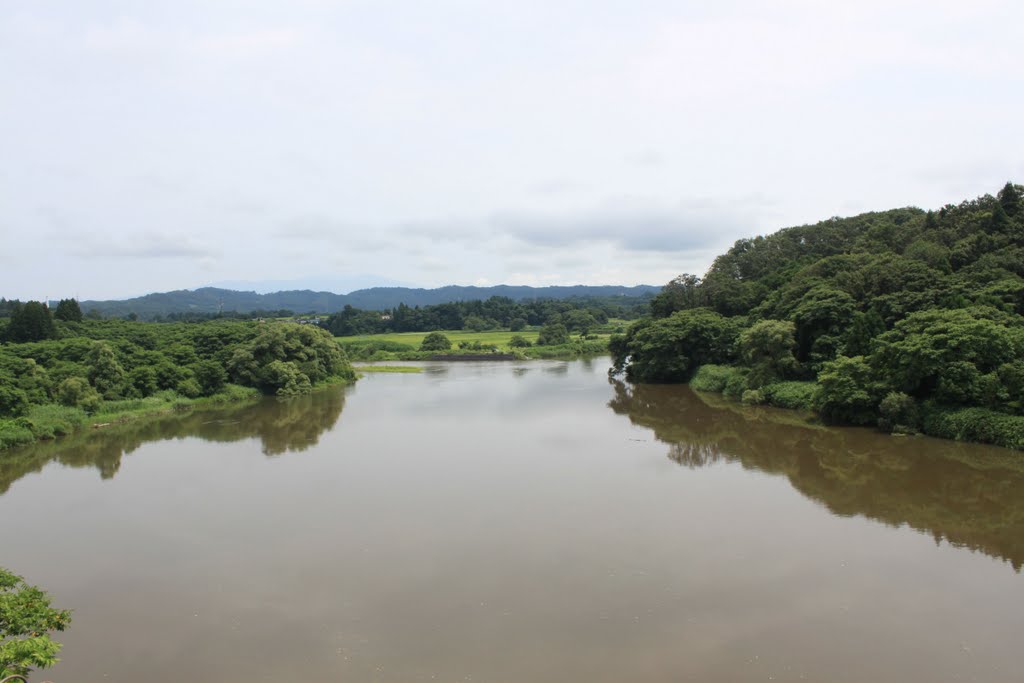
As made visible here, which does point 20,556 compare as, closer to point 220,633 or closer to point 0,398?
Result: point 220,633

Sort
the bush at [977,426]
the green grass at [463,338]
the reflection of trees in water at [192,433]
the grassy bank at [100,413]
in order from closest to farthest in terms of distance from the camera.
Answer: the bush at [977,426] < the reflection of trees in water at [192,433] < the grassy bank at [100,413] < the green grass at [463,338]

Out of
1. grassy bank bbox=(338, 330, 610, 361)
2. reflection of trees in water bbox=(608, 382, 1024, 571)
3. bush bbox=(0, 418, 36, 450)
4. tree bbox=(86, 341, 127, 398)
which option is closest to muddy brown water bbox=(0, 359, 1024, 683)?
reflection of trees in water bbox=(608, 382, 1024, 571)

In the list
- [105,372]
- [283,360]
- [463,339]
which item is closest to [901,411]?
[105,372]

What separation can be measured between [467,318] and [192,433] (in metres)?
61.0

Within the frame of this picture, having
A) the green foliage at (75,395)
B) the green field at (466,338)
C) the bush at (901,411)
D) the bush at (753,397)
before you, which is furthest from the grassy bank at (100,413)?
the green field at (466,338)

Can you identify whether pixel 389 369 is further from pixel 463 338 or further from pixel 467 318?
pixel 467 318

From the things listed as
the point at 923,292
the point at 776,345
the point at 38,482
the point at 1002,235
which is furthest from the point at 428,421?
the point at 1002,235

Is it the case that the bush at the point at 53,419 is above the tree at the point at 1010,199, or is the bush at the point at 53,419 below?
below

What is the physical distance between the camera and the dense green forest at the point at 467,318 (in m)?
81.4

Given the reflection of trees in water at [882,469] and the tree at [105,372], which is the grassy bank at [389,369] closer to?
the tree at [105,372]

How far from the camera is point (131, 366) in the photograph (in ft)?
103

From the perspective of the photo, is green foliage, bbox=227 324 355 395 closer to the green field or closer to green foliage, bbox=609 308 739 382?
green foliage, bbox=609 308 739 382

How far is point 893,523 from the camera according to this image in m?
13.3

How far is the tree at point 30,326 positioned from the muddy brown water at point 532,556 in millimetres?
16690
